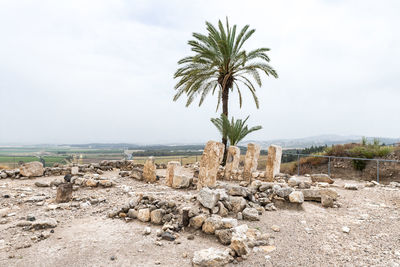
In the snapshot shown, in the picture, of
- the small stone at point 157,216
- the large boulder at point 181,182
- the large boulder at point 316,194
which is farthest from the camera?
the large boulder at point 181,182

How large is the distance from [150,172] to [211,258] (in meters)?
7.02

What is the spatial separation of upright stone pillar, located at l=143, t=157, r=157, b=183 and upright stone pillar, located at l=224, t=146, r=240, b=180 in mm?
3346

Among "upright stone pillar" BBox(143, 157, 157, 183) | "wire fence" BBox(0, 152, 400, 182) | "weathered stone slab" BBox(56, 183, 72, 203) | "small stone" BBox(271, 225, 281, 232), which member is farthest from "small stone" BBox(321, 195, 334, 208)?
"weathered stone slab" BBox(56, 183, 72, 203)

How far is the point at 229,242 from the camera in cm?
430

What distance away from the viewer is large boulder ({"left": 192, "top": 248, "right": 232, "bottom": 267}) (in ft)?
11.6

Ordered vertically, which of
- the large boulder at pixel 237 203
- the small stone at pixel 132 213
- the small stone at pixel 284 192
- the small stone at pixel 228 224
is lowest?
the small stone at pixel 132 213

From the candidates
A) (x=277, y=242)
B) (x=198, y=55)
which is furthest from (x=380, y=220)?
(x=198, y=55)

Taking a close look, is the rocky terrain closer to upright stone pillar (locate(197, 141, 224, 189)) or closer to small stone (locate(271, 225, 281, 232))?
small stone (locate(271, 225, 281, 232))

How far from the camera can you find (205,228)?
15.5 feet

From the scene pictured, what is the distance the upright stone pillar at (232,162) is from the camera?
11016mm

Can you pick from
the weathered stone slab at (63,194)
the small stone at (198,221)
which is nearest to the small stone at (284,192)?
the small stone at (198,221)

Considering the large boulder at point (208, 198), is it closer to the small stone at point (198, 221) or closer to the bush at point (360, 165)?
the small stone at point (198, 221)

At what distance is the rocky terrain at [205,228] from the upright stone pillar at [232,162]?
3.32 m

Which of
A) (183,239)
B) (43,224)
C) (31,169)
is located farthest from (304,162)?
(31,169)
